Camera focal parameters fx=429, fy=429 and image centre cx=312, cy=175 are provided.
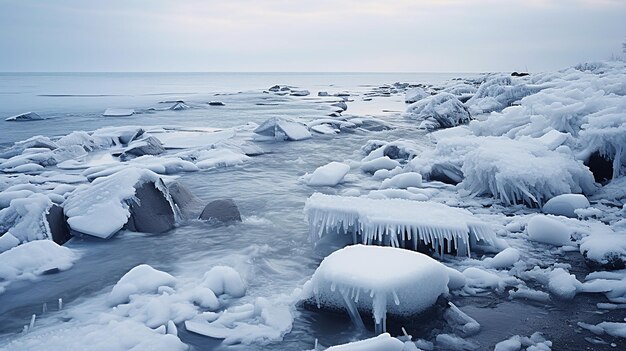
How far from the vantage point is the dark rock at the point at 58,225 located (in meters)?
5.85

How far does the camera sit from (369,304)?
11.8 ft

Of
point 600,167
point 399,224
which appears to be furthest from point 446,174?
point 399,224

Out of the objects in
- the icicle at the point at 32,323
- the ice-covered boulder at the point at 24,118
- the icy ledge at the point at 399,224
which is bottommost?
the icicle at the point at 32,323

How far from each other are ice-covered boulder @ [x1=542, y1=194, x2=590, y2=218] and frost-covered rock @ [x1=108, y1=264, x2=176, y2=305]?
18.3 feet

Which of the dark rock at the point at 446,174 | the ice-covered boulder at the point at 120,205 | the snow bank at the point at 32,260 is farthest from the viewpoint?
the dark rock at the point at 446,174

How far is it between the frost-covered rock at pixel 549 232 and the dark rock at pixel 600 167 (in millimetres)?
2996

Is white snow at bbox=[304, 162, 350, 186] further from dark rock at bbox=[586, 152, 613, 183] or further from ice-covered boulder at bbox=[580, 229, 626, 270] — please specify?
ice-covered boulder at bbox=[580, 229, 626, 270]

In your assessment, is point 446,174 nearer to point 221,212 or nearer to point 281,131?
point 221,212

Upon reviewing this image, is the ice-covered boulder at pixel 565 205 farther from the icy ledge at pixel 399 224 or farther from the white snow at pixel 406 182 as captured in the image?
the white snow at pixel 406 182

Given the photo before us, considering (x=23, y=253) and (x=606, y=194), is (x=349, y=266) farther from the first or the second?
(x=606, y=194)

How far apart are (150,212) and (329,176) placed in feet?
12.8

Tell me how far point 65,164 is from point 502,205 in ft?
34.5

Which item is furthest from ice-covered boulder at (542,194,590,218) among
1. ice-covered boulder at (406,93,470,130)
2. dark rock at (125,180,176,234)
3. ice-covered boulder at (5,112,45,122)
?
ice-covered boulder at (5,112,45,122)

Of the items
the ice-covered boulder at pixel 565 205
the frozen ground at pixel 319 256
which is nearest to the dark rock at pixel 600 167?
the frozen ground at pixel 319 256
